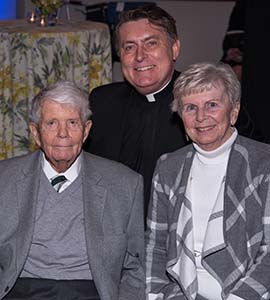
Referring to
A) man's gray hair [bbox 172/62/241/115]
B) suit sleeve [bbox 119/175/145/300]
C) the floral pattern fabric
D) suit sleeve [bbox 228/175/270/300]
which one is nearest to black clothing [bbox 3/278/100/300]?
suit sleeve [bbox 119/175/145/300]

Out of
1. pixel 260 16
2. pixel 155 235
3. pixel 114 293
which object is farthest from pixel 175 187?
pixel 260 16

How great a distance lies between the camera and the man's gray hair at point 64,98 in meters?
2.36

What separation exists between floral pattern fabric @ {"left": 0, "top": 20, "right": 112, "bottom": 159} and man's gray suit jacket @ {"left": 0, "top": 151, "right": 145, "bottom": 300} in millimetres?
1430

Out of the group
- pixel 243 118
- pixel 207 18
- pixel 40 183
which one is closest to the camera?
pixel 40 183

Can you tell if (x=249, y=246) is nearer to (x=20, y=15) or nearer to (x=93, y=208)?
(x=93, y=208)

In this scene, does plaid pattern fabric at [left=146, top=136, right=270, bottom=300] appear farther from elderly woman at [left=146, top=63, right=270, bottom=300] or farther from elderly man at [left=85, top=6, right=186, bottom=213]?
elderly man at [left=85, top=6, right=186, bottom=213]

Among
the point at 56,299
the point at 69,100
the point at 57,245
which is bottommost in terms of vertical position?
the point at 56,299

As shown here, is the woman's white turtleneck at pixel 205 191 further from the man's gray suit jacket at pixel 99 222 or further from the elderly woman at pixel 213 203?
the man's gray suit jacket at pixel 99 222

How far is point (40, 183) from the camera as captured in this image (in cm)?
242

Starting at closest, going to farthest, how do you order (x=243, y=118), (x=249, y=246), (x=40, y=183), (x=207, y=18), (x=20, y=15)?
(x=249, y=246), (x=40, y=183), (x=243, y=118), (x=20, y=15), (x=207, y=18)

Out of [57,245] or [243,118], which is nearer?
[57,245]

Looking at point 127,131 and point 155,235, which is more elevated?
point 127,131

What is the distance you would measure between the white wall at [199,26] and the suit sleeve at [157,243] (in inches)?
174

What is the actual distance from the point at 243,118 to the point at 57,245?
95 centimetres
